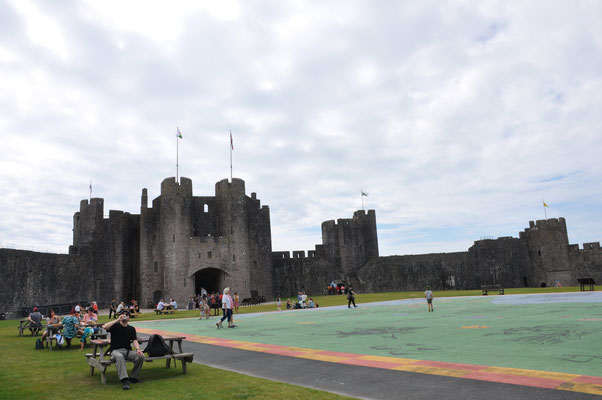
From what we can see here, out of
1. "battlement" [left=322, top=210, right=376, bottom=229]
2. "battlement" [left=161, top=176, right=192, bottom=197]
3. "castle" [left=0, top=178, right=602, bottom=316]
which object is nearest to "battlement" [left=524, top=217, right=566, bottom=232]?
"castle" [left=0, top=178, right=602, bottom=316]

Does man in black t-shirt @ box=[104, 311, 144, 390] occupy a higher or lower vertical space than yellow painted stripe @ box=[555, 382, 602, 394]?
higher

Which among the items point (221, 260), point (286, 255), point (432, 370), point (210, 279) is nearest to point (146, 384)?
point (432, 370)

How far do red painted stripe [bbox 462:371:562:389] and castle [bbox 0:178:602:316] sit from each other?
→ 46382mm

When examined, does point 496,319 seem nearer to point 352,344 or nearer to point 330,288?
point 352,344

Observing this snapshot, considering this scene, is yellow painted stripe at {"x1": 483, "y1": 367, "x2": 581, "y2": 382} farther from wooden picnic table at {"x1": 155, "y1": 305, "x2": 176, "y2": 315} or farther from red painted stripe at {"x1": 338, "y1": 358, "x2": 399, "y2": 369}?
wooden picnic table at {"x1": 155, "y1": 305, "x2": 176, "y2": 315}

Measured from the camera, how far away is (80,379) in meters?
9.23

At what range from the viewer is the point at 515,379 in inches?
275

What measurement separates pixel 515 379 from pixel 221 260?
47663mm

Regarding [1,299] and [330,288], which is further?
[330,288]

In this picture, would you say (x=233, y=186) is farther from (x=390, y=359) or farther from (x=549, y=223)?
(x=390, y=359)

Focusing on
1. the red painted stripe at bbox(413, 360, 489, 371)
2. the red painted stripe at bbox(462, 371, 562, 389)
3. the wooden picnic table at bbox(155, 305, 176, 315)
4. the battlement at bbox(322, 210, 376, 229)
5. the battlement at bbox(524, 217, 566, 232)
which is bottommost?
the wooden picnic table at bbox(155, 305, 176, 315)

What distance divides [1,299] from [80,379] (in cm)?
3908

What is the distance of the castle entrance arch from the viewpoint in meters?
53.8

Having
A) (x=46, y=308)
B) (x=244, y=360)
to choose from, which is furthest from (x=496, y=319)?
(x=46, y=308)
